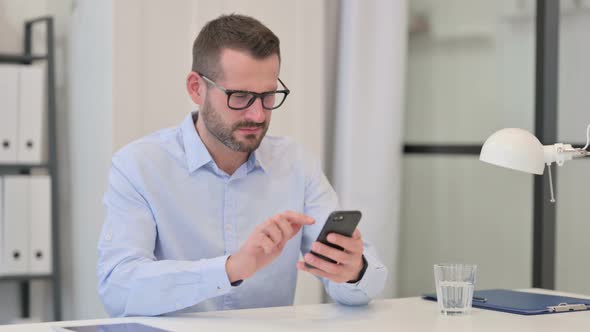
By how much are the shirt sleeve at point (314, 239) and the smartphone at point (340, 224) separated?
8.2 inches

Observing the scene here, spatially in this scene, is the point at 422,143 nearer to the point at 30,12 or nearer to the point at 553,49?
the point at 553,49

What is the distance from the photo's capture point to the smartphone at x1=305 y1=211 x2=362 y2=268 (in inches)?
71.6

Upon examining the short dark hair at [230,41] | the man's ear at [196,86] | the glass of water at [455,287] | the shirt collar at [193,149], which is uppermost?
the short dark hair at [230,41]

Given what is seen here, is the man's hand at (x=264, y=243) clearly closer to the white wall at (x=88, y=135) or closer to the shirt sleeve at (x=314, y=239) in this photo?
the shirt sleeve at (x=314, y=239)

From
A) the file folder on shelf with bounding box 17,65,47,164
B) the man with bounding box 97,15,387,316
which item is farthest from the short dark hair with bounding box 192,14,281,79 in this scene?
the file folder on shelf with bounding box 17,65,47,164

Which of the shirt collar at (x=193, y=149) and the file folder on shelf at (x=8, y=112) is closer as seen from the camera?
the shirt collar at (x=193, y=149)

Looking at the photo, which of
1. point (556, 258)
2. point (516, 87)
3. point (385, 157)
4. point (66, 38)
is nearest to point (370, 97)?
point (385, 157)

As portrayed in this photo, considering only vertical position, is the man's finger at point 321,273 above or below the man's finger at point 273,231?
below

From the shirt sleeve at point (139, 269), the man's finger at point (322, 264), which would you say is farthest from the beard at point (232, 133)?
the man's finger at point (322, 264)

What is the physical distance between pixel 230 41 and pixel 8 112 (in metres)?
1.37

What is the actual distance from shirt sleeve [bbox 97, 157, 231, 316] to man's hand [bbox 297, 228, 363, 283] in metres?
0.19

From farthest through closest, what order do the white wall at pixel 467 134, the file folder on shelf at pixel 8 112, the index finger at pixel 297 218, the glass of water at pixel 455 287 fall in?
1. the white wall at pixel 467 134
2. the file folder on shelf at pixel 8 112
3. the glass of water at pixel 455 287
4. the index finger at pixel 297 218

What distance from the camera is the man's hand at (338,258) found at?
1.88 m

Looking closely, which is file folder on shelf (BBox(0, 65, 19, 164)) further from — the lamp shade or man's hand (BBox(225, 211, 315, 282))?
the lamp shade
